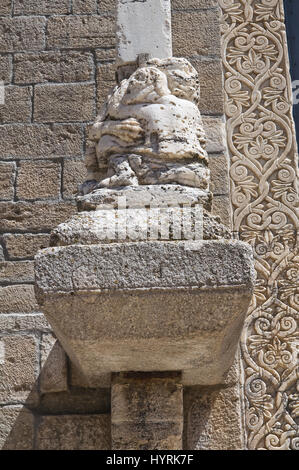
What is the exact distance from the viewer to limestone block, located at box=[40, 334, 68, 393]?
2.90 meters

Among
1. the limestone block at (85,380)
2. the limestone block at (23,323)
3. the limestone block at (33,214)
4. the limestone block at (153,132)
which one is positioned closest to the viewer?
the limestone block at (153,132)

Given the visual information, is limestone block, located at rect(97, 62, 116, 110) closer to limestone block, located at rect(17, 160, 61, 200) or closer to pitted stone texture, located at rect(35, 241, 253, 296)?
limestone block, located at rect(17, 160, 61, 200)

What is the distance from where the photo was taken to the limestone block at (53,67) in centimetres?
373

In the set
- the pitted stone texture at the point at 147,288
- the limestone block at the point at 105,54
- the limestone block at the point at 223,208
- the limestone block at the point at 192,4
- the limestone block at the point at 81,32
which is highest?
the limestone block at the point at 192,4

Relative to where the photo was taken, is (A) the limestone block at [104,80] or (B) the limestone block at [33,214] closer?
(B) the limestone block at [33,214]

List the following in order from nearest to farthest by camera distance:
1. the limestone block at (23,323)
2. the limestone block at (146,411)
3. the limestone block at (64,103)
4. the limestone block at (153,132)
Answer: the limestone block at (153,132) → the limestone block at (146,411) → the limestone block at (23,323) → the limestone block at (64,103)

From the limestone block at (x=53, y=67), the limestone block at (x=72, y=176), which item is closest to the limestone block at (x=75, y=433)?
the limestone block at (x=72, y=176)

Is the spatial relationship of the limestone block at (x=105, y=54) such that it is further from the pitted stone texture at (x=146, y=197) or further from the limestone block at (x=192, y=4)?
the pitted stone texture at (x=146, y=197)

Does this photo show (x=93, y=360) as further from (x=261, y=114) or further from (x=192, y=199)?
(x=261, y=114)

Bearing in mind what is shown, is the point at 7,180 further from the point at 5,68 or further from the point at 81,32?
the point at 81,32

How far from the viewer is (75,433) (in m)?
2.83

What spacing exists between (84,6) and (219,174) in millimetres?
1303

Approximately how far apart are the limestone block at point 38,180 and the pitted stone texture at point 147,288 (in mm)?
1417

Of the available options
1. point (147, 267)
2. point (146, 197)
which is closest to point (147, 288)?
point (147, 267)
